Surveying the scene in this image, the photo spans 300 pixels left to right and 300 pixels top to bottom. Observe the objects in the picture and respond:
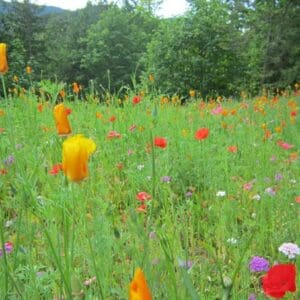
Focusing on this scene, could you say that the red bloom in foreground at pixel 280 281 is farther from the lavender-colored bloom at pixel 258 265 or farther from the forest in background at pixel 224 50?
the forest in background at pixel 224 50

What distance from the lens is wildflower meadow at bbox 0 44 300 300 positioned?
0.86 m

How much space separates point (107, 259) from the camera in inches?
49.8

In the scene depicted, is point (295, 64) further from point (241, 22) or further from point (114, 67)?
point (114, 67)

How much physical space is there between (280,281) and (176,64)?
1371 centimetres

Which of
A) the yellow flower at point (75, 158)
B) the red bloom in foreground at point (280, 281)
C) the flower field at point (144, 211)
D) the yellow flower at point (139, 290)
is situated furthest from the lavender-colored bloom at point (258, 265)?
the yellow flower at point (139, 290)

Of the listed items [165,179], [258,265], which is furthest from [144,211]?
[165,179]

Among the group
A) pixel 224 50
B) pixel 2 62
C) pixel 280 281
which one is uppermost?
pixel 2 62

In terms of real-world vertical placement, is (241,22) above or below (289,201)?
above

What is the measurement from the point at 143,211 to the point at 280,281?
31.3 inches

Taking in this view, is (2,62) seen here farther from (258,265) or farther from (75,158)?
(258,265)

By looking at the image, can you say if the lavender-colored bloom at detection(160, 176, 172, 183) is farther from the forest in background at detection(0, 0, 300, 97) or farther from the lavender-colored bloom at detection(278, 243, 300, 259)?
the forest in background at detection(0, 0, 300, 97)

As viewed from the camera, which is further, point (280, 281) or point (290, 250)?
point (290, 250)

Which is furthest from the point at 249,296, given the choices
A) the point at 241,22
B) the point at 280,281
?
the point at 241,22

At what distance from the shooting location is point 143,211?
1.48 m
